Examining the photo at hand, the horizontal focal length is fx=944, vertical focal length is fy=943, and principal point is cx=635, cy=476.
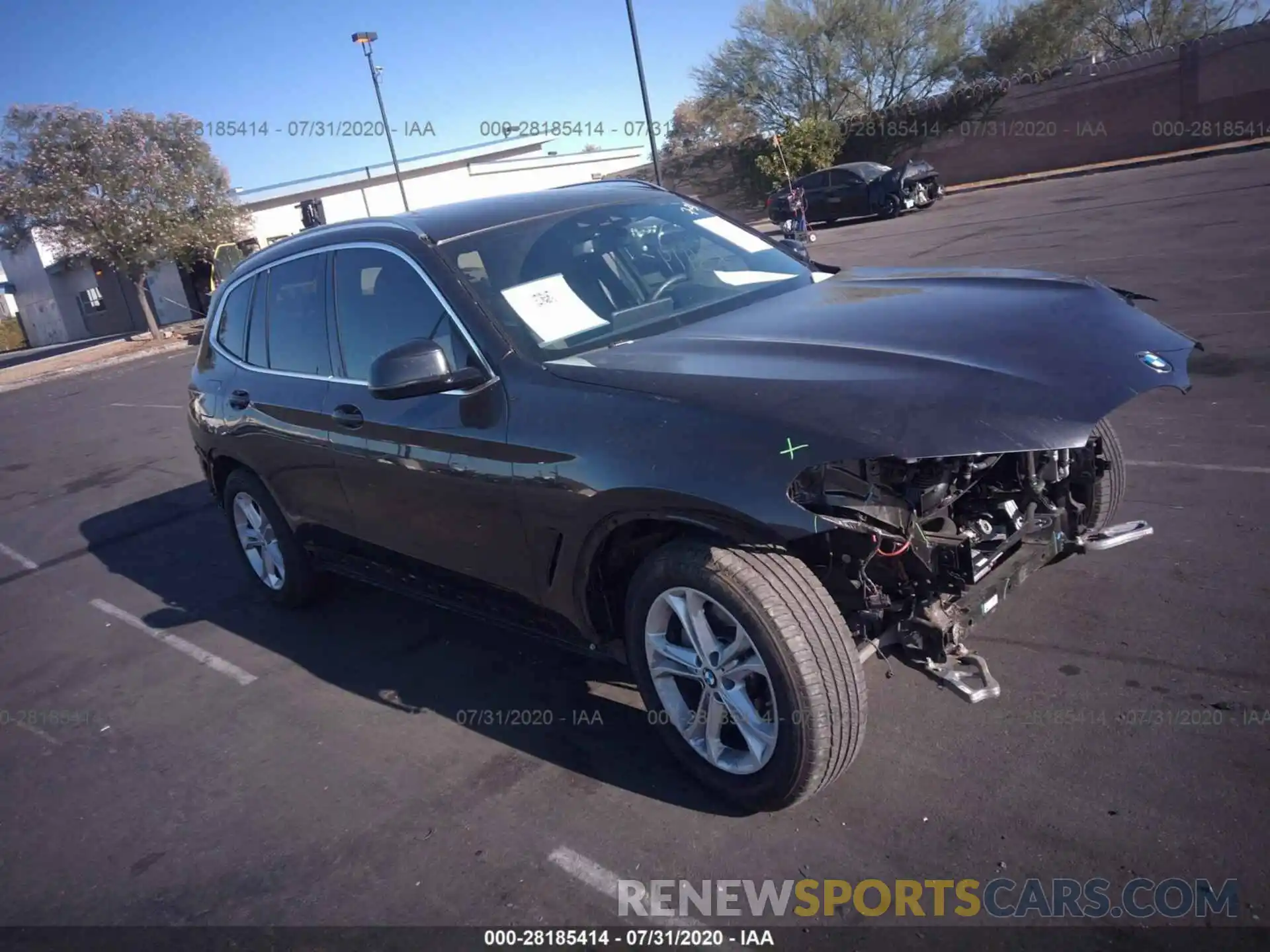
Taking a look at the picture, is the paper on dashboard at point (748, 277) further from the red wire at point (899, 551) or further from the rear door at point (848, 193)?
the rear door at point (848, 193)

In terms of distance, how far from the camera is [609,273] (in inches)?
153

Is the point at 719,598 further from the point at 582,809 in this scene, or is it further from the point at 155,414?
the point at 155,414

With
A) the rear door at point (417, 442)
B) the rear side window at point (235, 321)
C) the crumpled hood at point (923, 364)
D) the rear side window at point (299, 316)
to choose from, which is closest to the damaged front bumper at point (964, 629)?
the crumpled hood at point (923, 364)

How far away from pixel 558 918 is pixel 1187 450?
15.1 feet

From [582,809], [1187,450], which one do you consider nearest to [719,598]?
[582,809]

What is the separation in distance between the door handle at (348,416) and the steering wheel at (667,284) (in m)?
1.33

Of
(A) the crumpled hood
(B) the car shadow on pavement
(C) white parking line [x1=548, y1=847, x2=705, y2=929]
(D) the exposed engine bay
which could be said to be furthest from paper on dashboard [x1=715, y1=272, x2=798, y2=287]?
(C) white parking line [x1=548, y1=847, x2=705, y2=929]

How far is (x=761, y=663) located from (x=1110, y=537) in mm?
1677

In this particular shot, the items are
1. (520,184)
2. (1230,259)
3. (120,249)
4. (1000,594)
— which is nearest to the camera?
(1000,594)

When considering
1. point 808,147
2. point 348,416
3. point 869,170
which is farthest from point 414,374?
point 808,147

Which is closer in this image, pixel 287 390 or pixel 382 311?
pixel 382 311

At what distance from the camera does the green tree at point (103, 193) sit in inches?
1075

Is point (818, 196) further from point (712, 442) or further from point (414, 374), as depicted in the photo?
point (712, 442)

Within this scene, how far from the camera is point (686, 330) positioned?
3.57 metres
